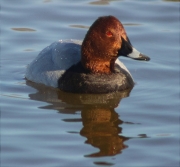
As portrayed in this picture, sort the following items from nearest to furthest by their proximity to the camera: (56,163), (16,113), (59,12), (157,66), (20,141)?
(56,163) → (20,141) → (16,113) → (157,66) → (59,12)

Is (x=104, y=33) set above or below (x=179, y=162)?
above

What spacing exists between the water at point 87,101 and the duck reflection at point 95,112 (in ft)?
0.04

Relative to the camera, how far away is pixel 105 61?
10.3 meters

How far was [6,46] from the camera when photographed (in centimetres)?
1197

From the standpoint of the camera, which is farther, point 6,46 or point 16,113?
point 6,46

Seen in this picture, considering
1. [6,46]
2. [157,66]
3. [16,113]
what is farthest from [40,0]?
[16,113]

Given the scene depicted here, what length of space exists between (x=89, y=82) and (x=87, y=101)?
1.16 feet

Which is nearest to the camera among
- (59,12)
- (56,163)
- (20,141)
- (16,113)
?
(56,163)

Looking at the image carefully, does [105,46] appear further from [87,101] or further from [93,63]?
[87,101]

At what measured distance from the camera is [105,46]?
10172 mm

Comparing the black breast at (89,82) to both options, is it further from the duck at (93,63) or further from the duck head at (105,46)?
the duck head at (105,46)

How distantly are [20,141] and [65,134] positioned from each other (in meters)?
0.55

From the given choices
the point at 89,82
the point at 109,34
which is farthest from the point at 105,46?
the point at 89,82

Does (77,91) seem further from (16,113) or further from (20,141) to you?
(20,141)
